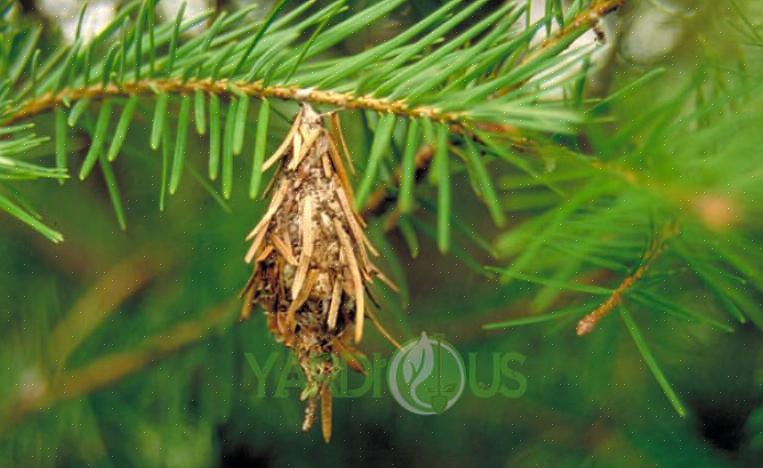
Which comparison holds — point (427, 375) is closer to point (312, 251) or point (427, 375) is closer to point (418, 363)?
point (418, 363)

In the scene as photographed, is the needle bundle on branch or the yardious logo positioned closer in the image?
the needle bundle on branch

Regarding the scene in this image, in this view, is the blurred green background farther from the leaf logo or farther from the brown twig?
the brown twig

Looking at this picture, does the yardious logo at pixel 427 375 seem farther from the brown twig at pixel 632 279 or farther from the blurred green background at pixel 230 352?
the brown twig at pixel 632 279

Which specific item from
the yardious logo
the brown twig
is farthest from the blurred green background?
the brown twig

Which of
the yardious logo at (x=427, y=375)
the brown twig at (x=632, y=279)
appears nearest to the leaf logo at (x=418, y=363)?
the yardious logo at (x=427, y=375)

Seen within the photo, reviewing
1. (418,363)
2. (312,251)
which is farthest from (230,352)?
(312,251)

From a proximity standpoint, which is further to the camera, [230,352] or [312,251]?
[230,352]
